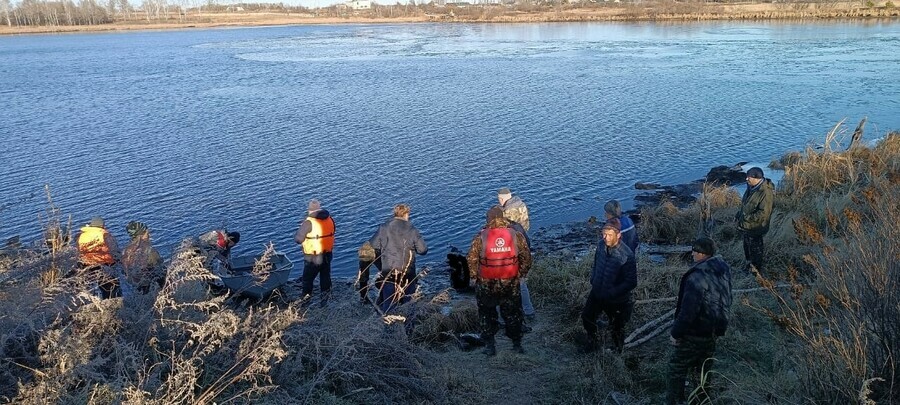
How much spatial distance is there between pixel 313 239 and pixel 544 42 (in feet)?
174

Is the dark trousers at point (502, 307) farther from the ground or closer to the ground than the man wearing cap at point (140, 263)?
closer to the ground

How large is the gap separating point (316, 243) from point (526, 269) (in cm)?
333

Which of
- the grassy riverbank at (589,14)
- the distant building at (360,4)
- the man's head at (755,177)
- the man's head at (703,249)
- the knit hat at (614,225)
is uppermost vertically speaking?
the distant building at (360,4)

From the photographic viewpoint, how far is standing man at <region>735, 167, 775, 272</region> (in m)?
8.59

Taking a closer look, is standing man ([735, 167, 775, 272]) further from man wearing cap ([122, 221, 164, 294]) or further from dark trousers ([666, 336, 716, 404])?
man wearing cap ([122, 221, 164, 294])

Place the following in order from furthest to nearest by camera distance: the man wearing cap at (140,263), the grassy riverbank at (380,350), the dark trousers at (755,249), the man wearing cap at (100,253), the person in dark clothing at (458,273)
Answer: the person in dark clothing at (458,273) < the dark trousers at (755,249) < the man wearing cap at (100,253) < the man wearing cap at (140,263) < the grassy riverbank at (380,350)

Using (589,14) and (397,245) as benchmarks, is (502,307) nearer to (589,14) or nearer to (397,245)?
(397,245)

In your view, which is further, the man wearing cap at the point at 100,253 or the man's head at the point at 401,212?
the man's head at the point at 401,212

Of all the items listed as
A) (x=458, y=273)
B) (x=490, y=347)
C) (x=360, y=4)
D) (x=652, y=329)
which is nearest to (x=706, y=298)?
(x=652, y=329)

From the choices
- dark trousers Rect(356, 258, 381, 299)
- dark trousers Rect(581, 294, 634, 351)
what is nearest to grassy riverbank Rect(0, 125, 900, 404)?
dark trousers Rect(581, 294, 634, 351)

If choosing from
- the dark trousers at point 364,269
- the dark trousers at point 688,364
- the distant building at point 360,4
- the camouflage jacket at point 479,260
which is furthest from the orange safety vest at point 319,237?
the distant building at point 360,4

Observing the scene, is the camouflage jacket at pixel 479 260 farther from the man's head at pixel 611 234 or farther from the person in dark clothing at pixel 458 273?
the person in dark clothing at pixel 458 273

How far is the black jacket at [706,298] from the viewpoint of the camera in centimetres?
554

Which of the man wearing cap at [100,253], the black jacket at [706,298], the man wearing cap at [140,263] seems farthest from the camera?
the man wearing cap at [100,253]
